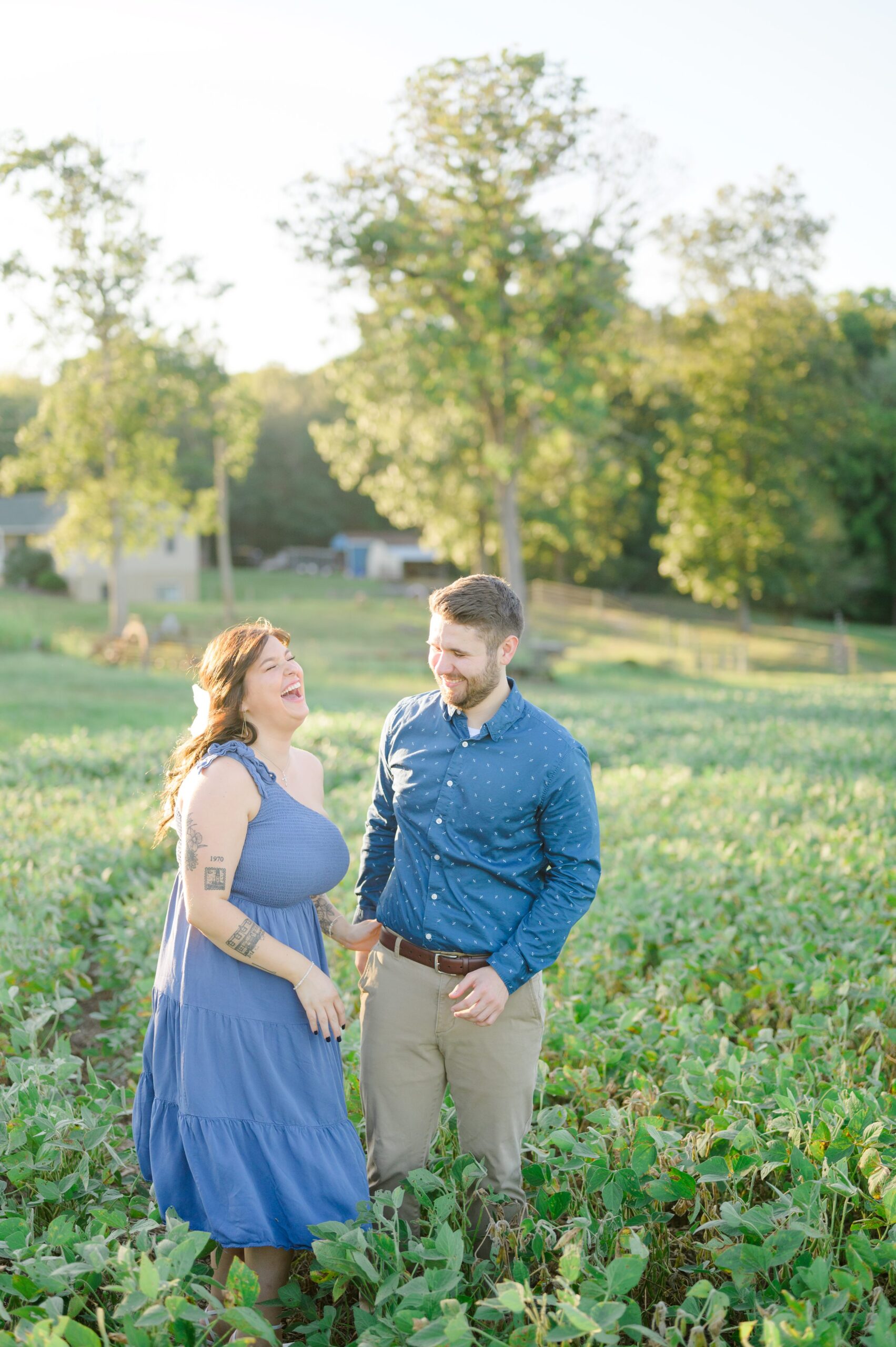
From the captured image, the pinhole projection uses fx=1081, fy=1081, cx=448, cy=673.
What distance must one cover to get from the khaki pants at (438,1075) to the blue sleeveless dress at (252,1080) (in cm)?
24

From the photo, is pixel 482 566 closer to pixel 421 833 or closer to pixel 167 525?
pixel 167 525

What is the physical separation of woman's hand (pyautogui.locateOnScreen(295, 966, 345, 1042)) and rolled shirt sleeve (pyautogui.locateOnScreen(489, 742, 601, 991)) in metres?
0.50

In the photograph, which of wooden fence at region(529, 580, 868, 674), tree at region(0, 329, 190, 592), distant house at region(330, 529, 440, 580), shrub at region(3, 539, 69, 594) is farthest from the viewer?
distant house at region(330, 529, 440, 580)

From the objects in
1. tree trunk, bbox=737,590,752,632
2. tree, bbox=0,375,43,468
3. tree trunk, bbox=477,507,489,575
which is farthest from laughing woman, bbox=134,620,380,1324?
tree, bbox=0,375,43,468

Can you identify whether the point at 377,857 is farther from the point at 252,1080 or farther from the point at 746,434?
the point at 746,434

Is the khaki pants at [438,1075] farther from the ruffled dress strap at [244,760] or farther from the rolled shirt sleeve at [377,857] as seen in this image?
the ruffled dress strap at [244,760]

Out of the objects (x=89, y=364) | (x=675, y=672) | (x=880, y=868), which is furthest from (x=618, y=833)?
(x=89, y=364)

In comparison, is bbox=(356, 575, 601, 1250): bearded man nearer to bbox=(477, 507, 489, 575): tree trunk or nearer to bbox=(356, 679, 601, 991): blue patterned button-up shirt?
bbox=(356, 679, 601, 991): blue patterned button-up shirt

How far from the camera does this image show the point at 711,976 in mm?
5430

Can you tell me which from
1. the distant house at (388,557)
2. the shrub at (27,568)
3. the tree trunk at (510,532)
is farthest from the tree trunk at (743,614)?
the shrub at (27,568)

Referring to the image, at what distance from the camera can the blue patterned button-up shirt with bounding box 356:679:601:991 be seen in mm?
3277

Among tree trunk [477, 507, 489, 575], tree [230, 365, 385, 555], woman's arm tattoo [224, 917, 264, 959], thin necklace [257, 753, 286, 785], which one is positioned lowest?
woman's arm tattoo [224, 917, 264, 959]

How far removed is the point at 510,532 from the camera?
27.0m

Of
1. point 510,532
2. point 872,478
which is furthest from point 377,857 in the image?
point 872,478
